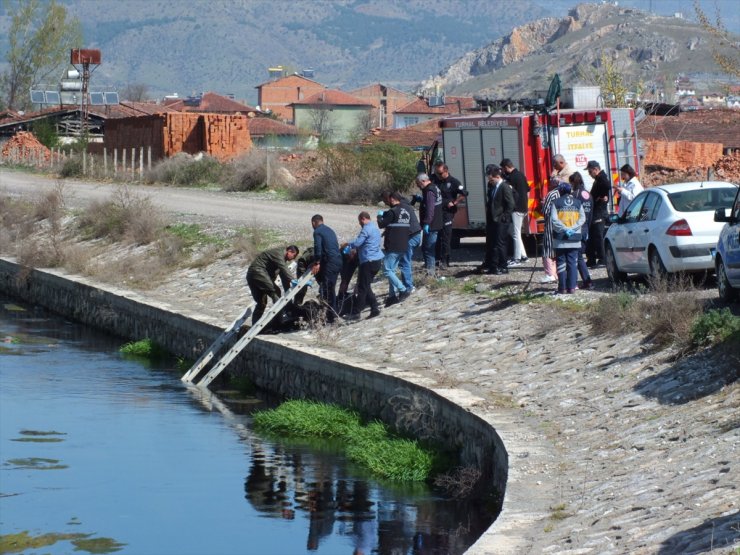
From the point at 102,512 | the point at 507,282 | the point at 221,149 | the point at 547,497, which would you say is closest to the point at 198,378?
the point at 507,282

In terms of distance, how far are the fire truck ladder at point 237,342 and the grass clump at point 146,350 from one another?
2909 mm

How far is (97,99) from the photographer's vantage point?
8925 cm

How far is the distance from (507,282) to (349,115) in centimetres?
12939

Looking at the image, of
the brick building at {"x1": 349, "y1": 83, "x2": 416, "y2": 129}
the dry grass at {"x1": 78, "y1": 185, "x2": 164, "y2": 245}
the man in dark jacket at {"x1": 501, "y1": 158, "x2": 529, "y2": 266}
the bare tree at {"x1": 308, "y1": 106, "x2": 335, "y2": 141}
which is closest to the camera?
the man in dark jacket at {"x1": 501, "y1": 158, "x2": 529, "y2": 266}

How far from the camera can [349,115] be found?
148 meters

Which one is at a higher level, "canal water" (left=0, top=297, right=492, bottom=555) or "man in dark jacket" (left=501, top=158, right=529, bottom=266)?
"man in dark jacket" (left=501, top=158, right=529, bottom=266)

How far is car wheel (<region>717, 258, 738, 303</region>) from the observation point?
1577cm

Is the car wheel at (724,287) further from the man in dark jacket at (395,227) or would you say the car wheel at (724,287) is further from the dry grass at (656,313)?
the man in dark jacket at (395,227)

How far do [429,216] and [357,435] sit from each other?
206 inches

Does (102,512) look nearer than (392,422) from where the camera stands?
Yes

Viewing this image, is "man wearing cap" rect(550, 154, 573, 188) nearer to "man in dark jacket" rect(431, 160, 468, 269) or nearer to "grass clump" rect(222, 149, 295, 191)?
"man in dark jacket" rect(431, 160, 468, 269)

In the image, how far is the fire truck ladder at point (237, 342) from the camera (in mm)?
20641

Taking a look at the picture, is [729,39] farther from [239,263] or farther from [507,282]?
[239,263]

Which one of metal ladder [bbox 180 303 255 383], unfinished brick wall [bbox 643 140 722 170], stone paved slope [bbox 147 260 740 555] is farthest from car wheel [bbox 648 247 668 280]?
unfinished brick wall [bbox 643 140 722 170]
